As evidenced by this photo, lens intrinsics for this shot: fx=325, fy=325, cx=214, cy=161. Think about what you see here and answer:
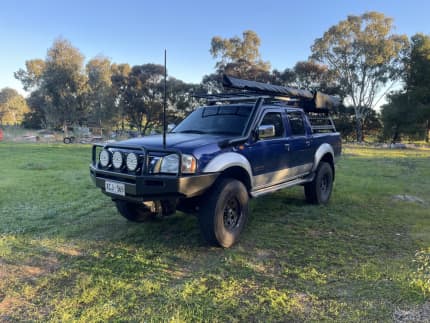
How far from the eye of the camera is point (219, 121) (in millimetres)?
4766

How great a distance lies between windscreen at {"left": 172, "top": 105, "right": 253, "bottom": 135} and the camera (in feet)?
14.9

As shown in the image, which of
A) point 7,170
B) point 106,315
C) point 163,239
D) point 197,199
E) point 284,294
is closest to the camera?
point 106,315

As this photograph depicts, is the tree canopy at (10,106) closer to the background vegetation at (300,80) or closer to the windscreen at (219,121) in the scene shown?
the background vegetation at (300,80)

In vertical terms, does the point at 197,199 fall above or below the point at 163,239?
above

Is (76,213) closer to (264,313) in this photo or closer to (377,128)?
(264,313)

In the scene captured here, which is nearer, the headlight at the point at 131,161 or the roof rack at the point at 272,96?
the headlight at the point at 131,161

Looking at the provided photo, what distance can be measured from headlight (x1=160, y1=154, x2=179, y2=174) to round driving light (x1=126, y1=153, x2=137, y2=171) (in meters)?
0.32

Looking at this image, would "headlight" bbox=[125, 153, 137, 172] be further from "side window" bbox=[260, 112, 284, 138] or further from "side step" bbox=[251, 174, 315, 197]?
"side window" bbox=[260, 112, 284, 138]

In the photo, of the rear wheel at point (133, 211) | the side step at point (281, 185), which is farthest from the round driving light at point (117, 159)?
the side step at point (281, 185)

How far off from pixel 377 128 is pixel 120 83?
26709mm

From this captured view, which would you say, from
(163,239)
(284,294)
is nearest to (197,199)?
(163,239)

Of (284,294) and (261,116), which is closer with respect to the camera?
(284,294)

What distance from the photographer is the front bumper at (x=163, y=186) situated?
11.2ft

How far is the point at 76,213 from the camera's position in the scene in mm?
5352
